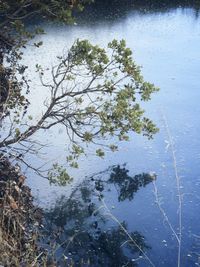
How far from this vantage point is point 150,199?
27.3ft

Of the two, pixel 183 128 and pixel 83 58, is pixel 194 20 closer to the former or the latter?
pixel 183 128

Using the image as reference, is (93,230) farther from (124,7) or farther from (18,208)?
(124,7)

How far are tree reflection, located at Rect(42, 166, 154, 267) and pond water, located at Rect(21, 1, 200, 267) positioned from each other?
0.6 inches

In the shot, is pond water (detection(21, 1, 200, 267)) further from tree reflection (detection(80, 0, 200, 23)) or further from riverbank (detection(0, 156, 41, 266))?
tree reflection (detection(80, 0, 200, 23))

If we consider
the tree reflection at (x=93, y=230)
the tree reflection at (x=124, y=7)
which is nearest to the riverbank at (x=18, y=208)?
the tree reflection at (x=93, y=230)

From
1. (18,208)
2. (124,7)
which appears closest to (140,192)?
(18,208)

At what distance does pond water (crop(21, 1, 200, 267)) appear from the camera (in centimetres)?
698

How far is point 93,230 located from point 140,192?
1.49 metres

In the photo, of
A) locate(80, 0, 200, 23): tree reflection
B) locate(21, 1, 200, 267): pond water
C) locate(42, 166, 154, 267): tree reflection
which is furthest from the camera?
locate(80, 0, 200, 23): tree reflection

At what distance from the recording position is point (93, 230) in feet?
24.5

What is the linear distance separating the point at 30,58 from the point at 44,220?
336 inches

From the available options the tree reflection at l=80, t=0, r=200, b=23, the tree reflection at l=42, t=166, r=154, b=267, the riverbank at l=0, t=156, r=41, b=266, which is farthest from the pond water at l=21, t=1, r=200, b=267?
the tree reflection at l=80, t=0, r=200, b=23

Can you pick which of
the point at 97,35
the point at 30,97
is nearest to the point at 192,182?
the point at 30,97

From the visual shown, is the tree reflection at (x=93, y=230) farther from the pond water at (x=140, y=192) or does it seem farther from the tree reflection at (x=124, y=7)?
the tree reflection at (x=124, y=7)
